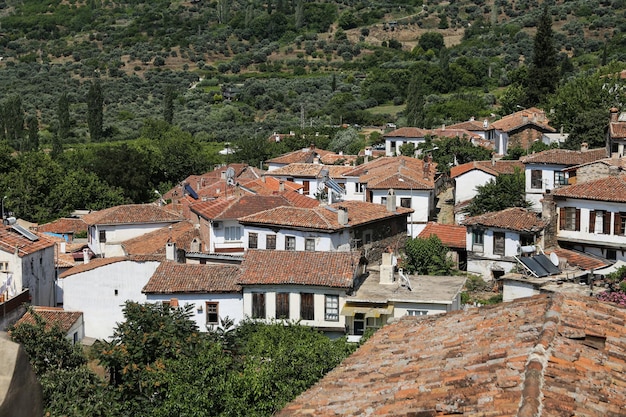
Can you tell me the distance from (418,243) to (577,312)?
28.9 m

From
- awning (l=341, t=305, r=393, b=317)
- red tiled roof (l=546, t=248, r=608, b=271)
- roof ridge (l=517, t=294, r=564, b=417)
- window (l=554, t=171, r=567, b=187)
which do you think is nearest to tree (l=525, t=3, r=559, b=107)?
window (l=554, t=171, r=567, b=187)

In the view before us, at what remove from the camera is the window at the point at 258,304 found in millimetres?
30656

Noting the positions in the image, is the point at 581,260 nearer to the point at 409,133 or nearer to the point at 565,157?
the point at 565,157

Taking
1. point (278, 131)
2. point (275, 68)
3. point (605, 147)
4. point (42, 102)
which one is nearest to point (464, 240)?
point (605, 147)

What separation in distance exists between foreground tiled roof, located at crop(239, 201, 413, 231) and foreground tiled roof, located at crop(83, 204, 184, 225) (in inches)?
396

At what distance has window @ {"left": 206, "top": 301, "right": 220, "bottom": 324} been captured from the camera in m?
31.5

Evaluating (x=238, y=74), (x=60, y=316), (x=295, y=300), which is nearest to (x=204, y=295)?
(x=295, y=300)

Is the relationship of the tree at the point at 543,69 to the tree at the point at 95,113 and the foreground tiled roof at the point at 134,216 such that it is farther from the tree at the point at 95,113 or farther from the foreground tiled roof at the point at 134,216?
the tree at the point at 95,113

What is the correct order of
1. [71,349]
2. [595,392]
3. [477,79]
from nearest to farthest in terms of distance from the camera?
[595,392] → [71,349] → [477,79]

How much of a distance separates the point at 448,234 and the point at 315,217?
26.6ft

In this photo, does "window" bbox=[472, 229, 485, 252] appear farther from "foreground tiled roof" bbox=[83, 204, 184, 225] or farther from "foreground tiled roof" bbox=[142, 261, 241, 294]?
"foreground tiled roof" bbox=[83, 204, 184, 225]

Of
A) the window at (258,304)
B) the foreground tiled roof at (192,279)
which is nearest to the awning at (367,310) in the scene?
the window at (258,304)

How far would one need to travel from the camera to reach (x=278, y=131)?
93.6 m

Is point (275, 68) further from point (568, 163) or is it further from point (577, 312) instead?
point (577, 312)
